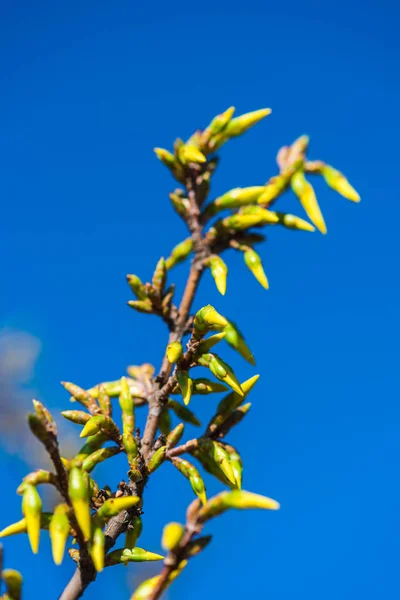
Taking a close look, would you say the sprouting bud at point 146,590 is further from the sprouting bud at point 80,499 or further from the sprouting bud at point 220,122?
the sprouting bud at point 220,122

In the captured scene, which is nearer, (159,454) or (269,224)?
(159,454)

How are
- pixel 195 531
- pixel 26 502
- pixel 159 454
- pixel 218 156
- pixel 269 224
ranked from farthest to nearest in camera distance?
pixel 218 156 < pixel 269 224 < pixel 159 454 < pixel 26 502 < pixel 195 531

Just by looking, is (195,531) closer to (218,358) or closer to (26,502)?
(26,502)

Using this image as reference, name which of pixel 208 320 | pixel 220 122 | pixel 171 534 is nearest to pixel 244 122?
pixel 220 122

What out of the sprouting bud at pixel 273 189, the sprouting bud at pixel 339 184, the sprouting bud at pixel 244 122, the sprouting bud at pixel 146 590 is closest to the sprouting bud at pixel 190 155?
the sprouting bud at pixel 244 122

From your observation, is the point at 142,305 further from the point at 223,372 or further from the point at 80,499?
the point at 80,499

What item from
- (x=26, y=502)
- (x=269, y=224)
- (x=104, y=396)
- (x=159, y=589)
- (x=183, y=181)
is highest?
(x=183, y=181)

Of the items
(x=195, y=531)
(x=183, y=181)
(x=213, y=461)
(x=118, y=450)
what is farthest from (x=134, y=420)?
(x=183, y=181)
